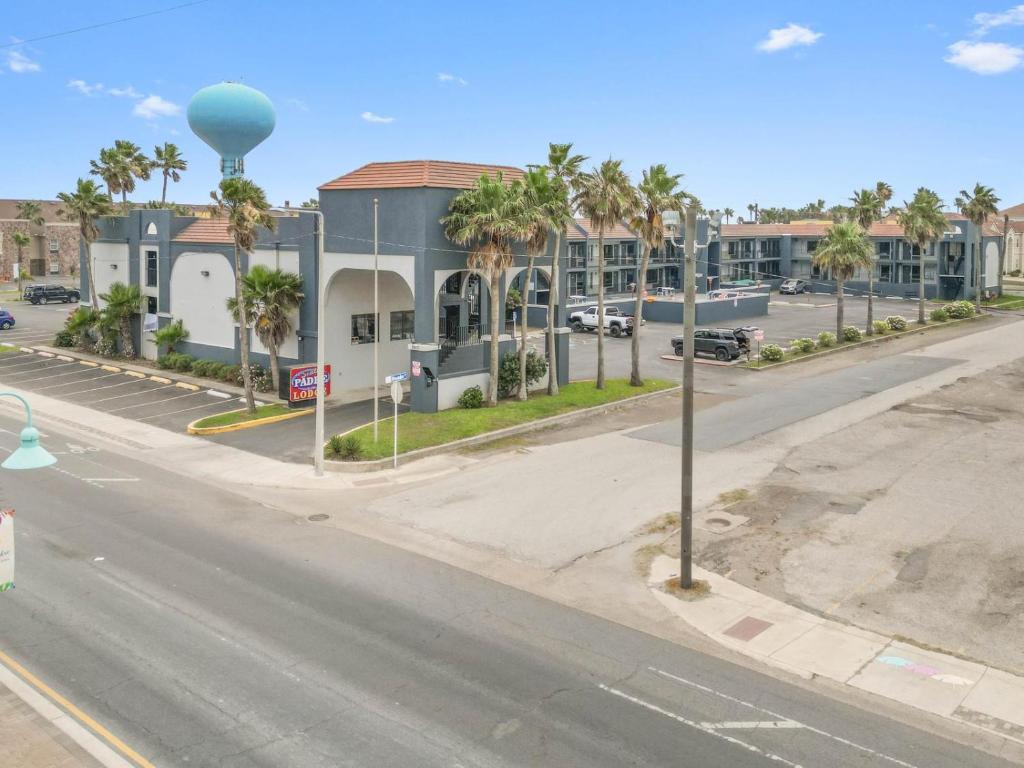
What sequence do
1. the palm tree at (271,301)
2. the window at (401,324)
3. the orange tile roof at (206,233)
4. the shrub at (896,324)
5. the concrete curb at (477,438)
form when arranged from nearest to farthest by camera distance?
1. the concrete curb at (477,438)
2. the palm tree at (271,301)
3. the window at (401,324)
4. the orange tile roof at (206,233)
5. the shrub at (896,324)

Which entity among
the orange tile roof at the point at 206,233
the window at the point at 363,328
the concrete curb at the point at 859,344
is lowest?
the concrete curb at the point at 859,344

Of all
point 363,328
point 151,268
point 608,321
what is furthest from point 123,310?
point 608,321

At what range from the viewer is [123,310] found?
48062 millimetres

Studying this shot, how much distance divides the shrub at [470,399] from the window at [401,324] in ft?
A: 27.4

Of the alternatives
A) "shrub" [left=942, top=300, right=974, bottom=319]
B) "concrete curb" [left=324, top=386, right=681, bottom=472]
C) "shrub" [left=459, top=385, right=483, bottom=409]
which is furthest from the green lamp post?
"shrub" [left=942, top=300, right=974, bottom=319]

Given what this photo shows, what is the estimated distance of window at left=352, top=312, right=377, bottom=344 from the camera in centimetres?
3997

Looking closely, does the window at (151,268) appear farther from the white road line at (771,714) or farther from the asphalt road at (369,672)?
the white road line at (771,714)

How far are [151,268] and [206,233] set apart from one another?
17.3 feet

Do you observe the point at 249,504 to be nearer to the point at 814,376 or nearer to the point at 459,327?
the point at 459,327

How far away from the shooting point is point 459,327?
40.1 m

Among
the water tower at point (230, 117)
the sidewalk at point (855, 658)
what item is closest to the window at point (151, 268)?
the water tower at point (230, 117)

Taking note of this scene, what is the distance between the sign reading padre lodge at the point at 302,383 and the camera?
35062 mm

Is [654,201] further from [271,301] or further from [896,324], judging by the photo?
[896,324]

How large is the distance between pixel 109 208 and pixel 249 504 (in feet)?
110
